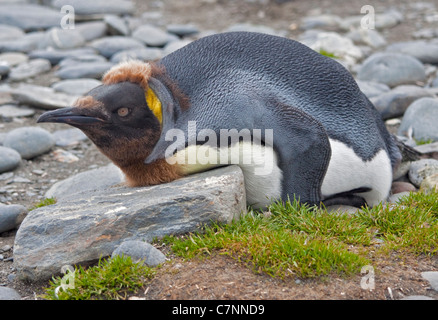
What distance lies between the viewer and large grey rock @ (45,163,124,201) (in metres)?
5.50

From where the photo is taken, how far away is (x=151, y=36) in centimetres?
1123

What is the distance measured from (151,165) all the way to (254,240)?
102 cm

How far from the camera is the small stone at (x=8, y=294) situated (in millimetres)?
3549

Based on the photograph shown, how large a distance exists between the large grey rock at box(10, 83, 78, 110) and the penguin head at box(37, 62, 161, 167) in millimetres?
3955

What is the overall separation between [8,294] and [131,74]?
1.76 meters

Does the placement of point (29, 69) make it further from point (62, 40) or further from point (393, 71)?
point (393, 71)

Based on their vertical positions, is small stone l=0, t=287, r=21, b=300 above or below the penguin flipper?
below

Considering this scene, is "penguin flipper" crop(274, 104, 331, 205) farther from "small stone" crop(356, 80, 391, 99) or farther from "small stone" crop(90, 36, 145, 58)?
"small stone" crop(90, 36, 145, 58)

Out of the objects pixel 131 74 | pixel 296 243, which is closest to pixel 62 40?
pixel 131 74

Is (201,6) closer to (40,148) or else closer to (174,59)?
(40,148)

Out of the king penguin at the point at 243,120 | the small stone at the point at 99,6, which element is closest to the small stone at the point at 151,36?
the small stone at the point at 99,6

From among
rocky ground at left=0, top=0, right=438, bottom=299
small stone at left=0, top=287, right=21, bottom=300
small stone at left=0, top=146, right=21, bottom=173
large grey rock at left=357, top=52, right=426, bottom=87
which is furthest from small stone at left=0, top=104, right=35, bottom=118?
large grey rock at left=357, top=52, right=426, bottom=87

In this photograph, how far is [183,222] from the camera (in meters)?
3.88

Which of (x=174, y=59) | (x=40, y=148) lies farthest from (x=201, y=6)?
(x=174, y=59)
